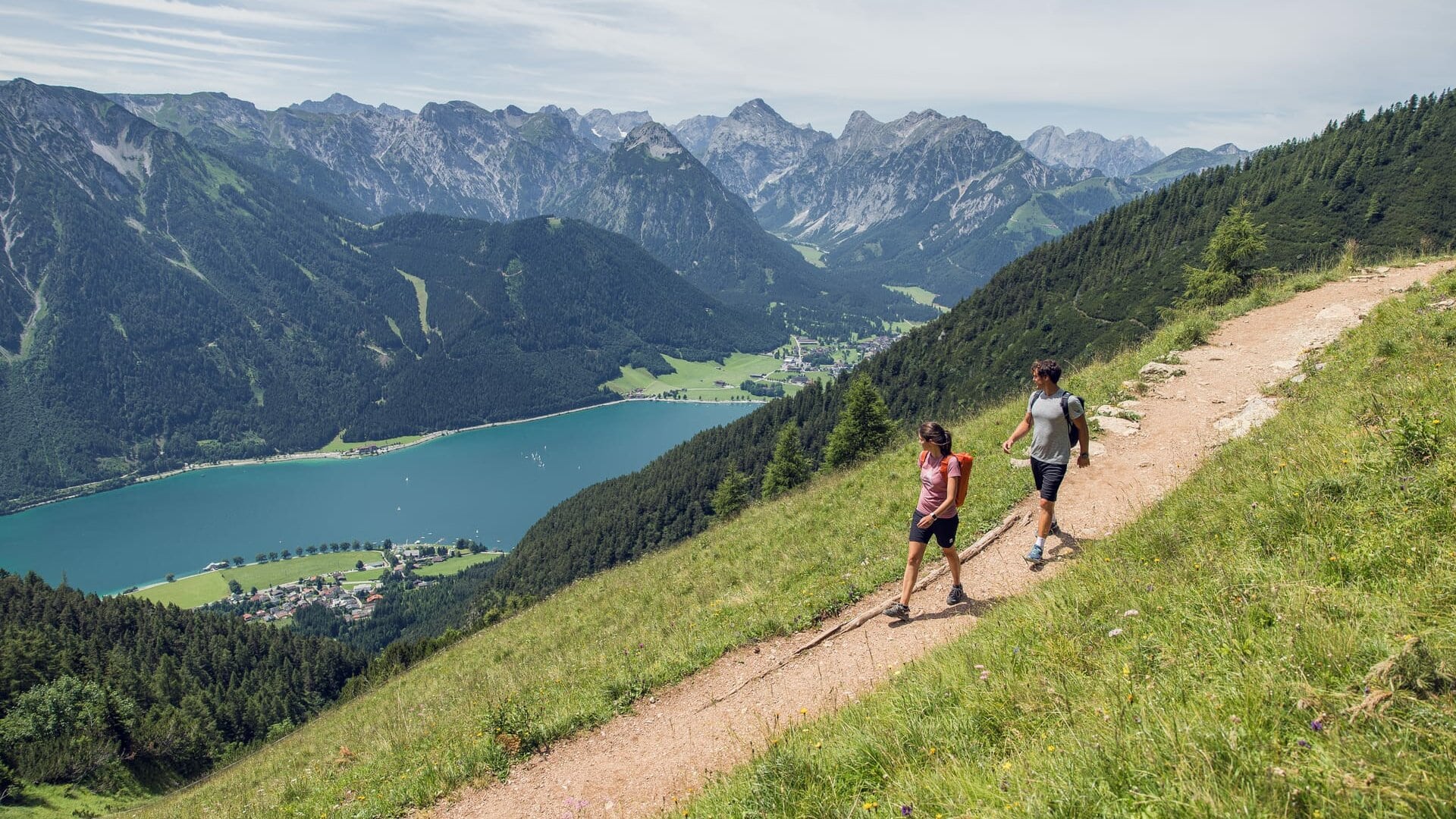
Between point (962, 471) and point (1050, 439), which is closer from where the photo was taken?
point (962, 471)

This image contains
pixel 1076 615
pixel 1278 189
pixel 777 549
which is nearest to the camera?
pixel 1076 615

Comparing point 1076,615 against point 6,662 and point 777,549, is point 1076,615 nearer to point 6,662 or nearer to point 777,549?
point 777,549

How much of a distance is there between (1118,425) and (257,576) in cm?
18604

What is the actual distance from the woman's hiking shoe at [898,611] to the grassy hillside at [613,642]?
60.1 inches

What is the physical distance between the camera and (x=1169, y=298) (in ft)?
339

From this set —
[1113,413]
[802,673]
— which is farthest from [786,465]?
[802,673]

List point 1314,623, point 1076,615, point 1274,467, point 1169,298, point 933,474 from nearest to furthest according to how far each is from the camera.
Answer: point 1314,623 < point 1076,615 < point 1274,467 < point 933,474 < point 1169,298

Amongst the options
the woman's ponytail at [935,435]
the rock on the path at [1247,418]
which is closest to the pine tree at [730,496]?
the rock on the path at [1247,418]

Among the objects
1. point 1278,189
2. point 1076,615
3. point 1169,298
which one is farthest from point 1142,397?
point 1278,189

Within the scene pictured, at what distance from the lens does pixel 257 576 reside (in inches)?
5950

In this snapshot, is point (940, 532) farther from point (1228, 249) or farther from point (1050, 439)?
point (1228, 249)

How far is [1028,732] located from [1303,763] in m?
2.09

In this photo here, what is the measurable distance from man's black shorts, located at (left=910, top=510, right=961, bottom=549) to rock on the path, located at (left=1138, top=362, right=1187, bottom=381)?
13.1 metres

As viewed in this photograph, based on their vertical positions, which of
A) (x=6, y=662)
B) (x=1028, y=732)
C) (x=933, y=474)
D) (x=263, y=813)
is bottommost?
(x=6, y=662)
